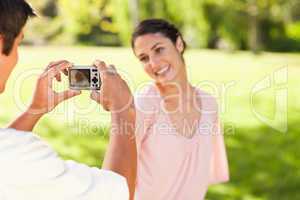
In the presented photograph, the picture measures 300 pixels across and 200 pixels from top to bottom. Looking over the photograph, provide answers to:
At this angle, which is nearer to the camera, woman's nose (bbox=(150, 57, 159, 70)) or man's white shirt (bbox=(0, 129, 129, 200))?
man's white shirt (bbox=(0, 129, 129, 200))

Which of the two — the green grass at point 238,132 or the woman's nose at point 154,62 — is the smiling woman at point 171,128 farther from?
the green grass at point 238,132

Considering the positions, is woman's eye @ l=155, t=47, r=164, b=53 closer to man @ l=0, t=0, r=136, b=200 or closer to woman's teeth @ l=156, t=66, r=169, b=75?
woman's teeth @ l=156, t=66, r=169, b=75

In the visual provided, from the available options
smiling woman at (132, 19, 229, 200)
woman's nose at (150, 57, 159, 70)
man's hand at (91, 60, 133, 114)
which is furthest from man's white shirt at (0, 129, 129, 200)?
woman's nose at (150, 57, 159, 70)

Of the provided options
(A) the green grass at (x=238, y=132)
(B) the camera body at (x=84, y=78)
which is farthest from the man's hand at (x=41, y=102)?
(A) the green grass at (x=238, y=132)

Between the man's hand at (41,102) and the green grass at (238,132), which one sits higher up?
the man's hand at (41,102)

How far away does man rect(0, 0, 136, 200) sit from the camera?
1.19m

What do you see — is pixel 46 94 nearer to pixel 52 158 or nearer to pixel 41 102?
pixel 41 102

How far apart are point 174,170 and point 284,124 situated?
6.28 meters

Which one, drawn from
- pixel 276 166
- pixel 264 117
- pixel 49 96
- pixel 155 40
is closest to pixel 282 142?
pixel 276 166

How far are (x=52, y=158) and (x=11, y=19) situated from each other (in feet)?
0.97

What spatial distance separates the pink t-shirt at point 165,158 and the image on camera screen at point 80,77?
83cm

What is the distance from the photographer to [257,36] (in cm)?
2111

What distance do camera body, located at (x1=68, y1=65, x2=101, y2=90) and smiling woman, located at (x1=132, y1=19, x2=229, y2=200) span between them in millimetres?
843

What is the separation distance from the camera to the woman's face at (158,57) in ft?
9.46
